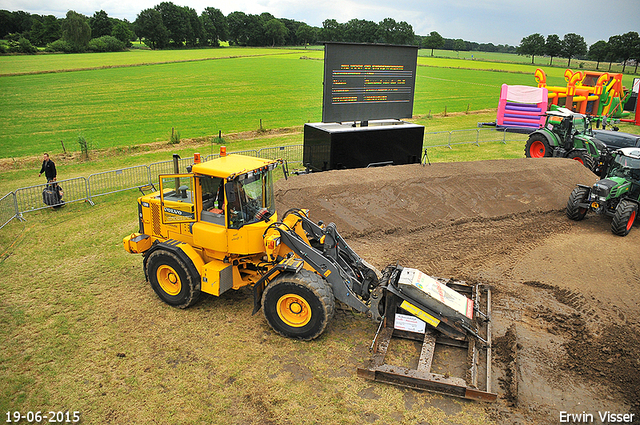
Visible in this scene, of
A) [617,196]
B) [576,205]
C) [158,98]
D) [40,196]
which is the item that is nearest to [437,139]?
[576,205]

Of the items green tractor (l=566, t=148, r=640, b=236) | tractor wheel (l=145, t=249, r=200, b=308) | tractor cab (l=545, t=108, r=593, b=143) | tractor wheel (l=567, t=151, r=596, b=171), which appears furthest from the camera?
tractor cab (l=545, t=108, r=593, b=143)

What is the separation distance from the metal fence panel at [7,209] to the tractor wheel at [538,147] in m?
20.0

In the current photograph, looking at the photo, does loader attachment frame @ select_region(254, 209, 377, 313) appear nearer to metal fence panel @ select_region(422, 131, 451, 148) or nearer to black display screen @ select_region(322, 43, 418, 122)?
black display screen @ select_region(322, 43, 418, 122)

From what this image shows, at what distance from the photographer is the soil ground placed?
6.55 m

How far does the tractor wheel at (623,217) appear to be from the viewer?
12.0 meters

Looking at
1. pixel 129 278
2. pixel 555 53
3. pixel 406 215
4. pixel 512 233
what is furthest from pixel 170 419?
pixel 555 53

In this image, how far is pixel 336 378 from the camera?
6.62 meters

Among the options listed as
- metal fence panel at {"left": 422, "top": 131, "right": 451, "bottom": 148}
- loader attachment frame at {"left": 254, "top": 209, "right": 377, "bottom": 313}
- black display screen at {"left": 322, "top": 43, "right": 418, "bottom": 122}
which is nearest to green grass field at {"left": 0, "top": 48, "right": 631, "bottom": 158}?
metal fence panel at {"left": 422, "top": 131, "right": 451, "bottom": 148}

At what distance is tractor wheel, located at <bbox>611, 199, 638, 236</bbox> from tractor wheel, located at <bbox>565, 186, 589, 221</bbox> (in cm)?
100

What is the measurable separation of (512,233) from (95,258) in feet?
35.8

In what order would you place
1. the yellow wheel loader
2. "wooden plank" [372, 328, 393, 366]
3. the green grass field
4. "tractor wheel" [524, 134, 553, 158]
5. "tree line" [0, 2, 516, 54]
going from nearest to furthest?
"wooden plank" [372, 328, 393, 366] < the yellow wheel loader < "tractor wheel" [524, 134, 553, 158] < the green grass field < "tree line" [0, 2, 516, 54]

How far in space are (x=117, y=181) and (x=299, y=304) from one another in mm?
11964

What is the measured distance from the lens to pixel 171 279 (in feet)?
27.4

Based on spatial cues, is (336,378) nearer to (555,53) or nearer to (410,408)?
(410,408)
